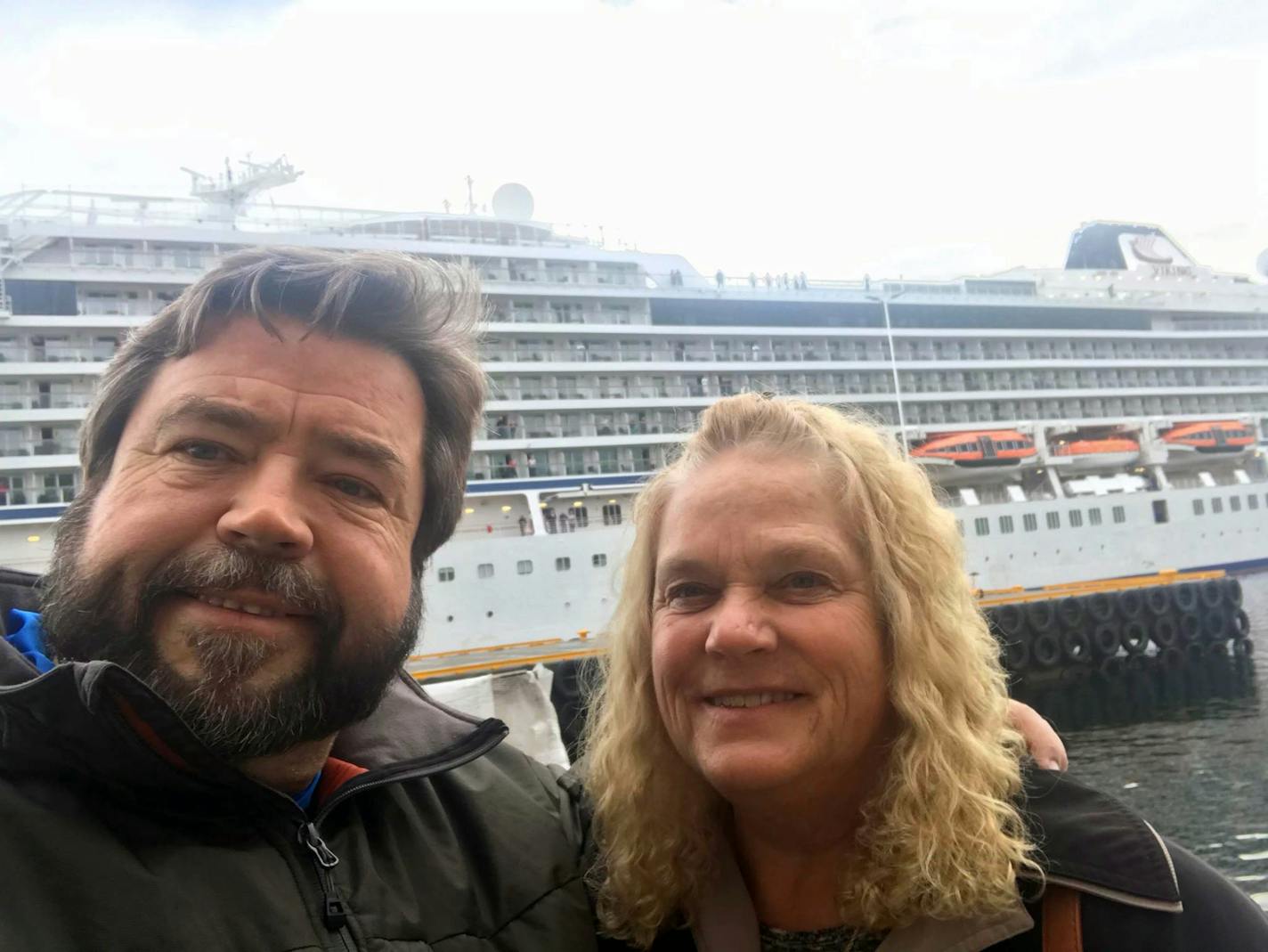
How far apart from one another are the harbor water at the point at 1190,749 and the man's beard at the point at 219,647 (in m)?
5.37

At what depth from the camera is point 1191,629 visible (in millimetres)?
18375

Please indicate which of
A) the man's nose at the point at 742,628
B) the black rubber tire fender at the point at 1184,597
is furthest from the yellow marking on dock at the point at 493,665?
the black rubber tire fender at the point at 1184,597

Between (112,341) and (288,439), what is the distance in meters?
20.4

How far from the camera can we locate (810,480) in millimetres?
1836

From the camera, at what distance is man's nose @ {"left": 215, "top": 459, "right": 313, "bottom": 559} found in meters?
1.61

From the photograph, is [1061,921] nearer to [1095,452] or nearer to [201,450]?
[201,450]

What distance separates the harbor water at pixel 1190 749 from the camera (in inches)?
350

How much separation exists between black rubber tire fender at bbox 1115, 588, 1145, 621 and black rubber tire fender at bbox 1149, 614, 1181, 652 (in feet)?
1.40

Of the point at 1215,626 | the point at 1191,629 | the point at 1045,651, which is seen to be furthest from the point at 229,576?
the point at 1215,626

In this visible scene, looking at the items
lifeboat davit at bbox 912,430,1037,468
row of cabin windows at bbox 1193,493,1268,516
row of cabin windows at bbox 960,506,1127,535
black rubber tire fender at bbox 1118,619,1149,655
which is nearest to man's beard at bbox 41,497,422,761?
black rubber tire fender at bbox 1118,619,1149,655

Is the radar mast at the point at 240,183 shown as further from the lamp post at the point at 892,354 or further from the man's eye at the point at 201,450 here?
the man's eye at the point at 201,450

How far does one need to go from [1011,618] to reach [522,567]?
9665mm

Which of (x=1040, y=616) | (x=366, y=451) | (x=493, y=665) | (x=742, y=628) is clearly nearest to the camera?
(x=742, y=628)

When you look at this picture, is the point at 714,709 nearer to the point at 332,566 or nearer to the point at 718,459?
the point at 718,459
